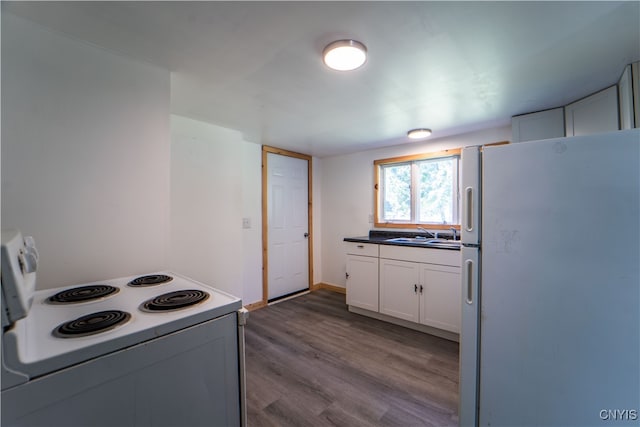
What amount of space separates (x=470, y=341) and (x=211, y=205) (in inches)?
97.5

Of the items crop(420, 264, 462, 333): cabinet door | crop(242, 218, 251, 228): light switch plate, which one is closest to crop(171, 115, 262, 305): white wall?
crop(242, 218, 251, 228): light switch plate

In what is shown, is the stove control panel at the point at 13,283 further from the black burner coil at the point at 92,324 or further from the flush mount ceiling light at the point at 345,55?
the flush mount ceiling light at the point at 345,55

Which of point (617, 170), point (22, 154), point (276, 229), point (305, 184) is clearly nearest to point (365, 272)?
point (276, 229)

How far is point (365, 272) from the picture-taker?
313cm

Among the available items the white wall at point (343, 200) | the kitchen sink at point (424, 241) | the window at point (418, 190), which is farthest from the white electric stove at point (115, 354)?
the white wall at point (343, 200)

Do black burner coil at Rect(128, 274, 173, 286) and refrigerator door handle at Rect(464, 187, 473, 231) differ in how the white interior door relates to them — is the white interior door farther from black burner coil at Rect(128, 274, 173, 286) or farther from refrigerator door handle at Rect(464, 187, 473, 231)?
refrigerator door handle at Rect(464, 187, 473, 231)

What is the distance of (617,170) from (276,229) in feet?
10.5

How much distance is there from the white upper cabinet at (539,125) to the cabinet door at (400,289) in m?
1.59

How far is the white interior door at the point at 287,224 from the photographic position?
11.8 feet

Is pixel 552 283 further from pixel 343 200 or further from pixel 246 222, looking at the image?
pixel 343 200

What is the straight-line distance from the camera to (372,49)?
56.8 inches

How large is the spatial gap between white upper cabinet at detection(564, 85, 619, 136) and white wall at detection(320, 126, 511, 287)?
57.8 inches

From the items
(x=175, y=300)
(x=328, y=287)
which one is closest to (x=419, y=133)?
(x=328, y=287)

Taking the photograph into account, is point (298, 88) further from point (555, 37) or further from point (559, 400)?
point (559, 400)
